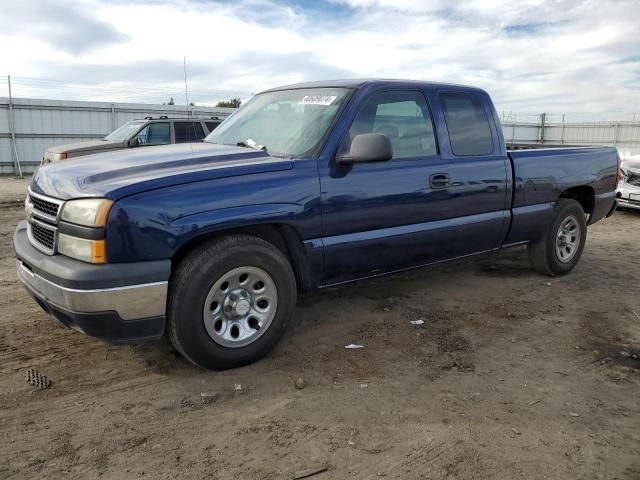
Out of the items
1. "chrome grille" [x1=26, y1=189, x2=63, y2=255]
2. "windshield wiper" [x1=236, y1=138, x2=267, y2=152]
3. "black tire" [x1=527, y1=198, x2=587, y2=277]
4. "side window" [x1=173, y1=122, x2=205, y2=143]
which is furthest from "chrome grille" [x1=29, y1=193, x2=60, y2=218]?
"side window" [x1=173, y1=122, x2=205, y2=143]

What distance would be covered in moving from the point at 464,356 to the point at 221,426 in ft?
6.00

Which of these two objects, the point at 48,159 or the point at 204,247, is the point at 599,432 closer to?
the point at 204,247

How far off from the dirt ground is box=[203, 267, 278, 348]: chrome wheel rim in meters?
0.25

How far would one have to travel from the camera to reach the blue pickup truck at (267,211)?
3039 mm

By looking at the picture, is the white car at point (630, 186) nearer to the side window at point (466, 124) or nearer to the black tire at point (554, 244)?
the black tire at point (554, 244)

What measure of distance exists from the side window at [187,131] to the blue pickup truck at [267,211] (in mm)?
7071

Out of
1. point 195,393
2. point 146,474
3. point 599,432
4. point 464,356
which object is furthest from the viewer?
point 464,356

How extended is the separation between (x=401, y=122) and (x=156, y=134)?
26.9ft

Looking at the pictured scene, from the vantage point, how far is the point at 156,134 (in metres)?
11.3

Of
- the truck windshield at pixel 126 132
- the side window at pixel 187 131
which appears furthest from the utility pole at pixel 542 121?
the truck windshield at pixel 126 132

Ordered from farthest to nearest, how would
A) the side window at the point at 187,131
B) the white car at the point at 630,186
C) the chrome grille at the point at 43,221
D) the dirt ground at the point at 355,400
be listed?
the side window at the point at 187,131 < the white car at the point at 630,186 < the chrome grille at the point at 43,221 < the dirt ground at the point at 355,400

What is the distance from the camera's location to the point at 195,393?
3254 mm

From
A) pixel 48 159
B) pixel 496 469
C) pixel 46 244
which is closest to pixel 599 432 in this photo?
A: pixel 496 469

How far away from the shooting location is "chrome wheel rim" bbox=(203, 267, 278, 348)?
11.0ft
